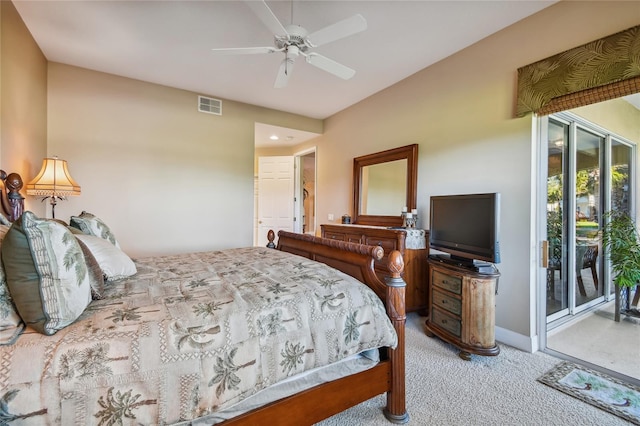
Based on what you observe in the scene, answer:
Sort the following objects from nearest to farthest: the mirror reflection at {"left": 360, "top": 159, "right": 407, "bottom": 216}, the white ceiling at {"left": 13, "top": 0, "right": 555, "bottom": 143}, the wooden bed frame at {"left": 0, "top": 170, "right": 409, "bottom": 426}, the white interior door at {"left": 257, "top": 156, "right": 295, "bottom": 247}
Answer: the wooden bed frame at {"left": 0, "top": 170, "right": 409, "bottom": 426}, the white ceiling at {"left": 13, "top": 0, "right": 555, "bottom": 143}, the mirror reflection at {"left": 360, "top": 159, "right": 407, "bottom": 216}, the white interior door at {"left": 257, "top": 156, "right": 295, "bottom": 247}

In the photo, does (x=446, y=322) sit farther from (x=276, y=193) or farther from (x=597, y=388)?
(x=276, y=193)

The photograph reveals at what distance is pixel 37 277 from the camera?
988 mm

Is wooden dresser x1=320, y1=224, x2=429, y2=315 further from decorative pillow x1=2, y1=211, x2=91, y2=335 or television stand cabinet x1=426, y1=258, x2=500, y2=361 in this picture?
decorative pillow x1=2, y1=211, x2=91, y2=335

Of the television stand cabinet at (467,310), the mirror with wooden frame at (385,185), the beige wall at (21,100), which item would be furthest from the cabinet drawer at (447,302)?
the beige wall at (21,100)

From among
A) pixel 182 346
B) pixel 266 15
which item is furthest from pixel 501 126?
pixel 182 346

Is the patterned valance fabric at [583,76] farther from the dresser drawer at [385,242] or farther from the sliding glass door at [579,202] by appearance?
the dresser drawer at [385,242]

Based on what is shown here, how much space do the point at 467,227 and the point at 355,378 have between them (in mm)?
1713

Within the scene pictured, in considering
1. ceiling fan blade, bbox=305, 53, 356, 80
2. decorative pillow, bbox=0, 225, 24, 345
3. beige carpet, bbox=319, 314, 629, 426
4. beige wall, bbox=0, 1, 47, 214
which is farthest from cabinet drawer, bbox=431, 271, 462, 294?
beige wall, bbox=0, 1, 47, 214

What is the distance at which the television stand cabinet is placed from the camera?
2.20m

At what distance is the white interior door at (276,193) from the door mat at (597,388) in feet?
13.9

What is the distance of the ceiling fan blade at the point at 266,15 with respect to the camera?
160 cm

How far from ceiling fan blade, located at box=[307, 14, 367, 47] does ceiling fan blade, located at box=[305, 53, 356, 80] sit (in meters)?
0.15

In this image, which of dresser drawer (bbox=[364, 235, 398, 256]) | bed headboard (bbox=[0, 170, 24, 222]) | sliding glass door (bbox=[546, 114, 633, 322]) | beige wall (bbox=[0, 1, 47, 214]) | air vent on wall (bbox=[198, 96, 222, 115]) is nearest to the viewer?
bed headboard (bbox=[0, 170, 24, 222])

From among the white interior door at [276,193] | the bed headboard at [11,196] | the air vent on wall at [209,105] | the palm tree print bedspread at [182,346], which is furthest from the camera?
the white interior door at [276,193]
